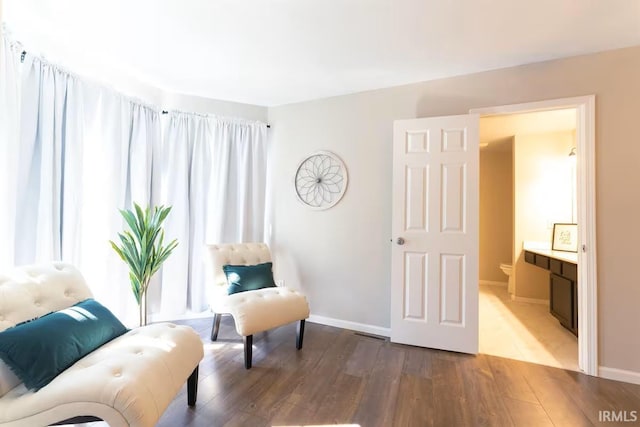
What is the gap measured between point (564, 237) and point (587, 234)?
1821mm

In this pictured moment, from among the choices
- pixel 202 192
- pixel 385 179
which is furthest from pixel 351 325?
pixel 202 192

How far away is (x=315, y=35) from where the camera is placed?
206 cm

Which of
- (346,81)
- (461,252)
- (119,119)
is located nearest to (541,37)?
(346,81)

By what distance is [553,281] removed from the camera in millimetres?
3246

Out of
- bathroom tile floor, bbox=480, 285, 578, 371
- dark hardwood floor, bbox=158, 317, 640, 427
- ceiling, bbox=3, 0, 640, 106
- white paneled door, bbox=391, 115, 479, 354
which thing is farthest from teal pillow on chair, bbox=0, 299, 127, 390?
bathroom tile floor, bbox=480, 285, 578, 371

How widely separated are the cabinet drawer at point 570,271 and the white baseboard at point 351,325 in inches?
73.2

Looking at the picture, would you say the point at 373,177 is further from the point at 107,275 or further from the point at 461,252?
the point at 107,275

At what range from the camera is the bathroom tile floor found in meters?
2.40

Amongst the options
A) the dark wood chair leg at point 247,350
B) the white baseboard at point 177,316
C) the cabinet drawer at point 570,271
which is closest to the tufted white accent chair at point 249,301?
the dark wood chair leg at point 247,350

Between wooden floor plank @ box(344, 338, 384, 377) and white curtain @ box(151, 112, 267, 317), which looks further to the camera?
white curtain @ box(151, 112, 267, 317)

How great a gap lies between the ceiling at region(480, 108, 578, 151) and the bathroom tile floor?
2.23 metres

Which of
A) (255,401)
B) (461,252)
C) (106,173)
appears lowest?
(255,401)

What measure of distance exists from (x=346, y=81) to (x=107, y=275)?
287cm

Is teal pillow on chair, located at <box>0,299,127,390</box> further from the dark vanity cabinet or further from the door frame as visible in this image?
the dark vanity cabinet
